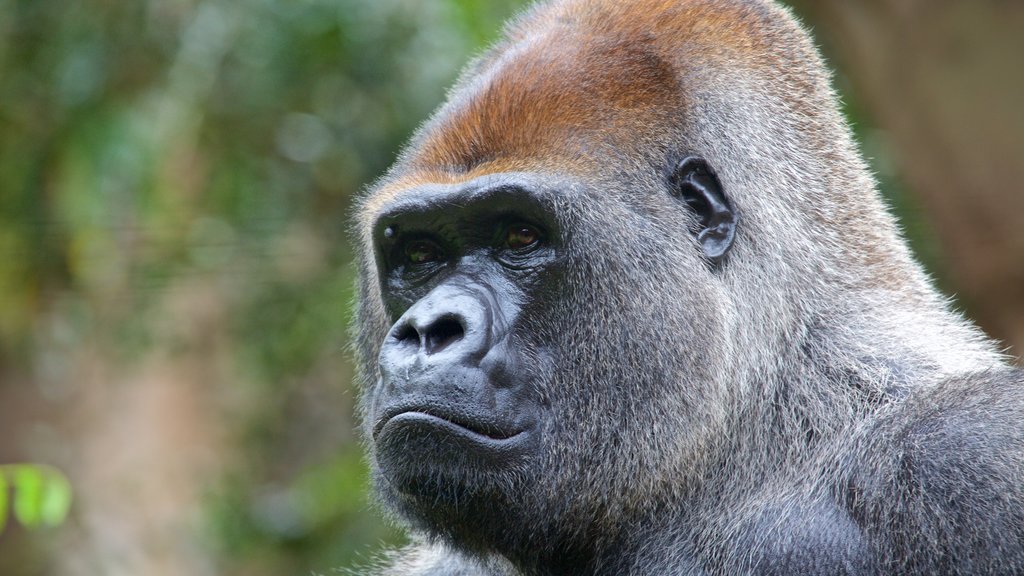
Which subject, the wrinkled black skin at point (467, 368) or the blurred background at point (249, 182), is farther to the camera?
the blurred background at point (249, 182)

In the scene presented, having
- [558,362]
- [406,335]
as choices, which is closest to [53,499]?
[406,335]

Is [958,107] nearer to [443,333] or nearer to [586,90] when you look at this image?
[586,90]

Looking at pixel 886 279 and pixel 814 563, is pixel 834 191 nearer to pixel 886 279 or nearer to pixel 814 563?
pixel 886 279

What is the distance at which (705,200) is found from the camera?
3402 millimetres

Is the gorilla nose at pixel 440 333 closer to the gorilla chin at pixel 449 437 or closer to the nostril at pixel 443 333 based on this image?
the nostril at pixel 443 333

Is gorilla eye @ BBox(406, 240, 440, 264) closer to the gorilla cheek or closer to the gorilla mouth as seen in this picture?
the gorilla cheek

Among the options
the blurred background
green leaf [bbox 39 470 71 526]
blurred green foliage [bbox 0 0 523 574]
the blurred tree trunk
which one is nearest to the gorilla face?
green leaf [bbox 39 470 71 526]

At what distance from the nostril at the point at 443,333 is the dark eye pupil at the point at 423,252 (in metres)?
0.38

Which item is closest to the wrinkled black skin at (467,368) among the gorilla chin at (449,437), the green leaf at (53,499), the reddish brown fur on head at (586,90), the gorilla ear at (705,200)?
the gorilla chin at (449,437)

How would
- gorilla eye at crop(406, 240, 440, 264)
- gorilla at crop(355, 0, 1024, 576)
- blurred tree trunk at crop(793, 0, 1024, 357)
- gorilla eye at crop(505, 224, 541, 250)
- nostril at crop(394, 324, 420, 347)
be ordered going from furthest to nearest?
blurred tree trunk at crop(793, 0, 1024, 357)
gorilla eye at crop(406, 240, 440, 264)
gorilla eye at crop(505, 224, 541, 250)
nostril at crop(394, 324, 420, 347)
gorilla at crop(355, 0, 1024, 576)

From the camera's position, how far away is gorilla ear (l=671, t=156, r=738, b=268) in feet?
11.1

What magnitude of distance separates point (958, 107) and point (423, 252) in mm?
5266

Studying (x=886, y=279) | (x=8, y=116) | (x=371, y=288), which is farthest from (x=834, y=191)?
(x=8, y=116)

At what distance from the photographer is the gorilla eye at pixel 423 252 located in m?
3.53
